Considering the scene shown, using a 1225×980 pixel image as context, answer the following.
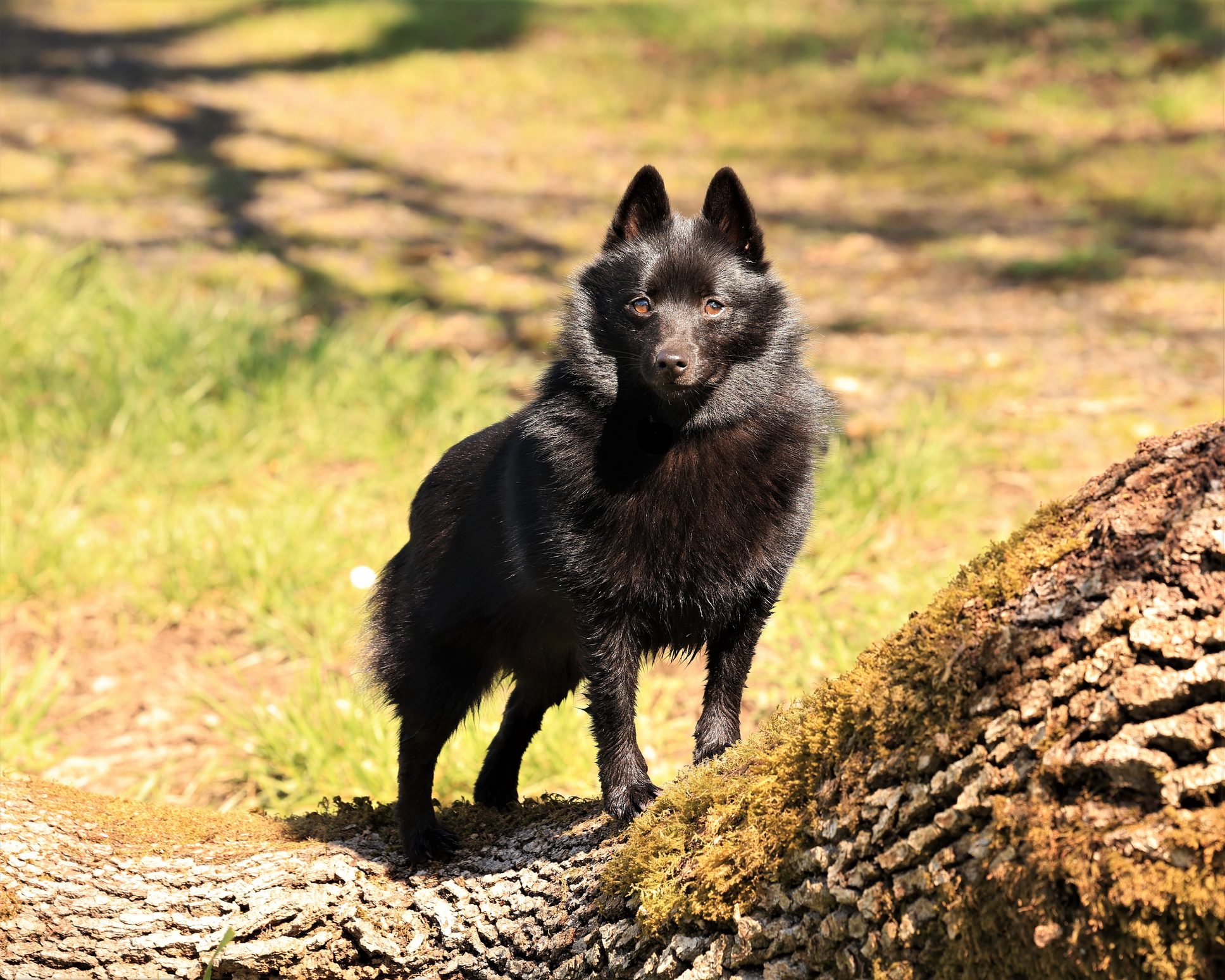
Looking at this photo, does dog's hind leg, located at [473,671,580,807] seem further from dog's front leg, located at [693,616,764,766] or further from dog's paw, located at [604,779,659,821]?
dog's paw, located at [604,779,659,821]

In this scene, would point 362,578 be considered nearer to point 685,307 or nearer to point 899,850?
point 685,307

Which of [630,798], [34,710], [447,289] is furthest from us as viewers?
[447,289]

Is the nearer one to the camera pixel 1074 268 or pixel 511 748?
pixel 511 748

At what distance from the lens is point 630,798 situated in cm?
242

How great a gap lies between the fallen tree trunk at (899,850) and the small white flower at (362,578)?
2297 millimetres

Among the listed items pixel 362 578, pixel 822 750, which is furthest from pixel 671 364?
pixel 362 578

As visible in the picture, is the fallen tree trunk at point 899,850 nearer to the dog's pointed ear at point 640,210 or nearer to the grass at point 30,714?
the dog's pointed ear at point 640,210

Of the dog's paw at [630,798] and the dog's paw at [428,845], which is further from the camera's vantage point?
the dog's paw at [428,845]

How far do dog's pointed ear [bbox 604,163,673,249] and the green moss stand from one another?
1.33 meters

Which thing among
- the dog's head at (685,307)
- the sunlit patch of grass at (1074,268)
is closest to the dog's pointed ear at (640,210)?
the dog's head at (685,307)

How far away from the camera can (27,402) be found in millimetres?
5938

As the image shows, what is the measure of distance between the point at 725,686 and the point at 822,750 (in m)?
0.84

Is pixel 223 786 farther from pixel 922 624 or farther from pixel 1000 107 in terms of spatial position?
pixel 1000 107

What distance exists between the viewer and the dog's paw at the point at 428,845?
101 inches
